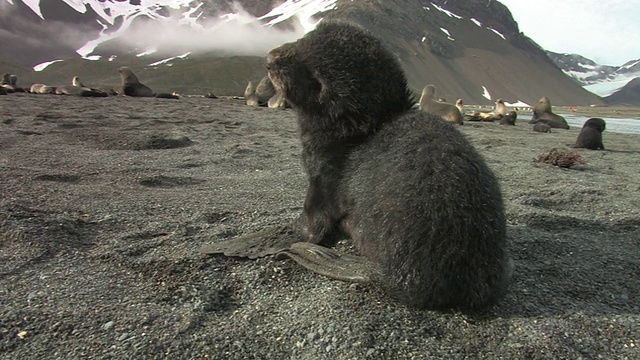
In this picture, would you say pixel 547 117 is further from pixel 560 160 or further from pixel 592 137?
pixel 560 160

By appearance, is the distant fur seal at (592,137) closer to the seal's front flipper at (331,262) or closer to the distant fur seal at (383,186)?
the distant fur seal at (383,186)

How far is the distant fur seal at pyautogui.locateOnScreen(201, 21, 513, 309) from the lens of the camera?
2.54 m

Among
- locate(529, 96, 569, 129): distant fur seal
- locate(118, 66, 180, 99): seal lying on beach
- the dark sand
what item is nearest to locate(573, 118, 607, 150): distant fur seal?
the dark sand

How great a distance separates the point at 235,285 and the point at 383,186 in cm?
115

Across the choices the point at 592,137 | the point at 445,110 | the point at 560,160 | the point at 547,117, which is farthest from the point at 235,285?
the point at 547,117

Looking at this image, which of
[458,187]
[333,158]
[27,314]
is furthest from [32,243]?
[458,187]

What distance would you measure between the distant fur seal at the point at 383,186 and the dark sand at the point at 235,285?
0.56 ft

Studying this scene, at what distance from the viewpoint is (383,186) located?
2805mm

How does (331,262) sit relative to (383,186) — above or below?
below

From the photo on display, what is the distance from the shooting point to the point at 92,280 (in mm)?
2801

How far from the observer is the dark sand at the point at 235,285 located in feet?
7.32

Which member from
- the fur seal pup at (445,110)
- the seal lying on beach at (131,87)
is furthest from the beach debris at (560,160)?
the seal lying on beach at (131,87)

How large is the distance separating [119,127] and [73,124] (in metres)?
0.97

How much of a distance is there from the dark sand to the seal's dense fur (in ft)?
0.79
